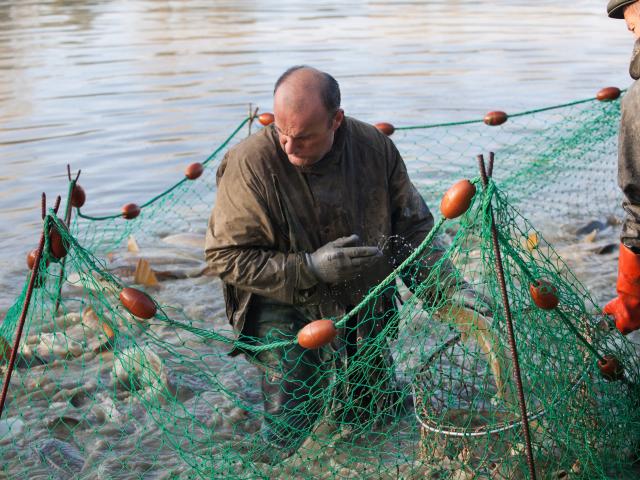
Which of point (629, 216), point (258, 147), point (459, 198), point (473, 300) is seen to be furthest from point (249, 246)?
point (629, 216)

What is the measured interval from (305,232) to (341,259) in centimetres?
31

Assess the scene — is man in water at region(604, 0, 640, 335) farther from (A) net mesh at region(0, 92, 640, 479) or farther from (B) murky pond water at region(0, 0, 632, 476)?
(B) murky pond water at region(0, 0, 632, 476)

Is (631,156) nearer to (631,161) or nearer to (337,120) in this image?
(631,161)

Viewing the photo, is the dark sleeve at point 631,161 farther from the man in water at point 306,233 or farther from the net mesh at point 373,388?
the man in water at point 306,233

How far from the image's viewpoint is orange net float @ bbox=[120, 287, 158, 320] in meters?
3.01

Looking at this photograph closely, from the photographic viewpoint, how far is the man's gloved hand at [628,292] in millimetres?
3252

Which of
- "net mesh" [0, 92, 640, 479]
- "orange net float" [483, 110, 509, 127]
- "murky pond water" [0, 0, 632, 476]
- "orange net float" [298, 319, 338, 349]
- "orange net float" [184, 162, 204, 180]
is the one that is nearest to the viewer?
"orange net float" [298, 319, 338, 349]

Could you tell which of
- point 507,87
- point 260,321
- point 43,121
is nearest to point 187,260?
point 260,321

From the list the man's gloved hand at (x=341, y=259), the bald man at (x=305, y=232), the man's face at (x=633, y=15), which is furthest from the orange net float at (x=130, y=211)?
the man's face at (x=633, y=15)

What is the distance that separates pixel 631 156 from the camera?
3.12m

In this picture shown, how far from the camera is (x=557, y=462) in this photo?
330cm

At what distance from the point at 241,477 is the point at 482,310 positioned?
127 cm

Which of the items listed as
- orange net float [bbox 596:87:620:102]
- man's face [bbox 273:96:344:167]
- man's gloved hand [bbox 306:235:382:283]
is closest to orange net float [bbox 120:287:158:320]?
man's gloved hand [bbox 306:235:382:283]

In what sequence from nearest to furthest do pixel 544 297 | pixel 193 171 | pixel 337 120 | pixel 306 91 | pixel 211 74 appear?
pixel 544 297, pixel 306 91, pixel 337 120, pixel 193 171, pixel 211 74
